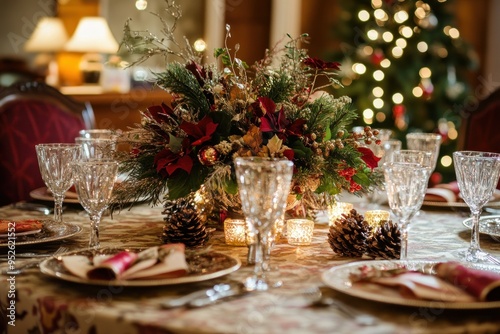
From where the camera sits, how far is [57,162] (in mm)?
1633

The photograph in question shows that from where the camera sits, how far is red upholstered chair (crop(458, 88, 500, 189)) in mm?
2725

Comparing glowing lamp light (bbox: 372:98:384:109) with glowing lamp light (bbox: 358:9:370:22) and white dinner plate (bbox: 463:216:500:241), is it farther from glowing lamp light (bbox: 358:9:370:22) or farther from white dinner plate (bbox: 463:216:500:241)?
white dinner plate (bbox: 463:216:500:241)

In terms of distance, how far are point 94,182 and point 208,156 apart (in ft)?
0.82

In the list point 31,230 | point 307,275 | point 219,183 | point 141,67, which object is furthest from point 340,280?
point 141,67

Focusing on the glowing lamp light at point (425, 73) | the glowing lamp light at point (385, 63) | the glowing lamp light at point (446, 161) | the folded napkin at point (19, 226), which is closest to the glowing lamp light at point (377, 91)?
the glowing lamp light at point (385, 63)

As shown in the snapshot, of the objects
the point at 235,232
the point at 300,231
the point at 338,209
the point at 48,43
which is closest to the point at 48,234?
the point at 235,232

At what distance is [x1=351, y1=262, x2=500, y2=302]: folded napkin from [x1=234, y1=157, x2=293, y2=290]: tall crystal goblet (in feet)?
→ 0.54

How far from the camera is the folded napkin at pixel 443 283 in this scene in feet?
3.62

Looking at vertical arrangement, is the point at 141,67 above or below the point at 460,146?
above

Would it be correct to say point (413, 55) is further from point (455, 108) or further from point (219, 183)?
point (219, 183)

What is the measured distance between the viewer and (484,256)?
151 centimetres

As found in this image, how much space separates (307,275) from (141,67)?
4.64 metres

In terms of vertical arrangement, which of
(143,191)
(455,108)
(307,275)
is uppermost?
(455,108)

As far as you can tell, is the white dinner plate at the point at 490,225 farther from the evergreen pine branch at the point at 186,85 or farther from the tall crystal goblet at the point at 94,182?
the tall crystal goblet at the point at 94,182
